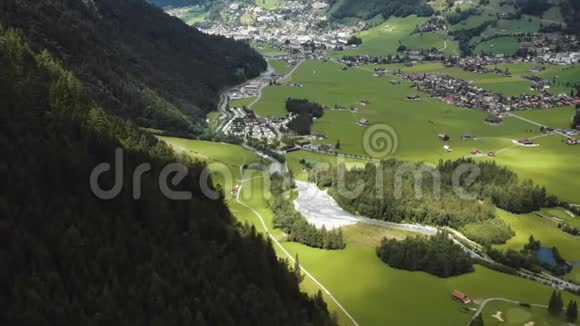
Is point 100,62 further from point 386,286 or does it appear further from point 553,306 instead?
point 553,306

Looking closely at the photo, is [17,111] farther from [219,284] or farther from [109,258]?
[219,284]

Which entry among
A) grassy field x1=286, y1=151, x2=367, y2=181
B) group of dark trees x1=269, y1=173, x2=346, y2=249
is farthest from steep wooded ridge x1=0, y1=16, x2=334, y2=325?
grassy field x1=286, y1=151, x2=367, y2=181

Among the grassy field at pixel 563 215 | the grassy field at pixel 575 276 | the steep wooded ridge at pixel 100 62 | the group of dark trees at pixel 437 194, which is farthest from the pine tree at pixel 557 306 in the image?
the steep wooded ridge at pixel 100 62

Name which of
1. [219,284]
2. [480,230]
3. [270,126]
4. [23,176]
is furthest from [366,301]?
[270,126]

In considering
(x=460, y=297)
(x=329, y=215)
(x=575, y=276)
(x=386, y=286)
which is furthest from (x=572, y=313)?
(x=329, y=215)

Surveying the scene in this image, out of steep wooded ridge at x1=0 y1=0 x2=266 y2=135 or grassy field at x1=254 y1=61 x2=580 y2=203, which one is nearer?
steep wooded ridge at x1=0 y1=0 x2=266 y2=135

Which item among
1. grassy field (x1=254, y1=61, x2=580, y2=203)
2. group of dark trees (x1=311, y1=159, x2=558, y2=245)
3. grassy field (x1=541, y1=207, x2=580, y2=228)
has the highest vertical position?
grassy field (x1=254, y1=61, x2=580, y2=203)

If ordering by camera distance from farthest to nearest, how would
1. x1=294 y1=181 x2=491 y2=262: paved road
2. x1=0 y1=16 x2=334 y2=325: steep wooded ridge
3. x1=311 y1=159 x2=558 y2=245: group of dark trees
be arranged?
x1=311 y1=159 x2=558 y2=245: group of dark trees → x1=294 y1=181 x2=491 y2=262: paved road → x1=0 y1=16 x2=334 y2=325: steep wooded ridge

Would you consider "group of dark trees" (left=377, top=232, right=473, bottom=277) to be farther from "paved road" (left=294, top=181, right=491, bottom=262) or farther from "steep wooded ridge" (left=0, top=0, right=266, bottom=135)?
"steep wooded ridge" (left=0, top=0, right=266, bottom=135)
